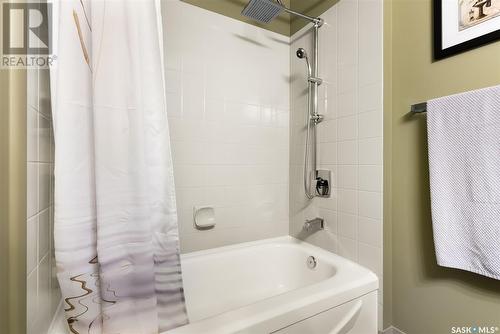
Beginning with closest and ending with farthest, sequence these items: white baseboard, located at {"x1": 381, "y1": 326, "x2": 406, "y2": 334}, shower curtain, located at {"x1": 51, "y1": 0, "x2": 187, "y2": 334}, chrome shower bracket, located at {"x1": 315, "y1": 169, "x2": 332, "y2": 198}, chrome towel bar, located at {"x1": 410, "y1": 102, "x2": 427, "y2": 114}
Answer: shower curtain, located at {"x1": 51, "y1": 0, "x2": 187, "y2": 334} → chrome towel bar, located at {"x1": 410, "y1": 102, "x2": 427, "y2": 114} → white baseboard, located at {"x1": 381, "y1": 326, "x2": 406, "y2": 334} → chrome shower bracket, located at {"x1": 315, "y1": 169, "x2": 332, "y2": 198}

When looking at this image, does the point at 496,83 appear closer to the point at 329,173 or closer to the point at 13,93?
the point at 329,173

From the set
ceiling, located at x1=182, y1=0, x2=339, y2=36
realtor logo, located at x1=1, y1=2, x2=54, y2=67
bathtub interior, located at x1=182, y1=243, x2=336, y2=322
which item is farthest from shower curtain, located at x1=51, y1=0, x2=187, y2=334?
ceiling, located at x1=182, y1=0, x2=339, y2=36

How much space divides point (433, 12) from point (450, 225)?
0.91 metres

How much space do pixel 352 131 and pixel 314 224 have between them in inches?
24.7

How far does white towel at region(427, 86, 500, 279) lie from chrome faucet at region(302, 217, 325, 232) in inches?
23.6

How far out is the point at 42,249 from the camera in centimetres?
63

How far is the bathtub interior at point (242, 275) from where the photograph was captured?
4.35 ft

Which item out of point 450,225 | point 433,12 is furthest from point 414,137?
point 433,12

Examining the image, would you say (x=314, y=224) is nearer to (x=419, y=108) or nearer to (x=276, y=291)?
(x=276, y=291)

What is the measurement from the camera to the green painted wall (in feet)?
2.94

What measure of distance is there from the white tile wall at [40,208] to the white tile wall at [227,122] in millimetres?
730

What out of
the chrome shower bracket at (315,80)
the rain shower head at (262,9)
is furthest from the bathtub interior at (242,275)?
the rain shower head at (262,9)

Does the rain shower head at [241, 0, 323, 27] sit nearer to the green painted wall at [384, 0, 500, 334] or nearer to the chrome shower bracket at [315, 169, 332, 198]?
the green painted wall at [384, 0, 500, 334]

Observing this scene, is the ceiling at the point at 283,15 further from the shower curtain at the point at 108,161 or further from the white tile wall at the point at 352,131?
the shower curtain at the point at 108,161
